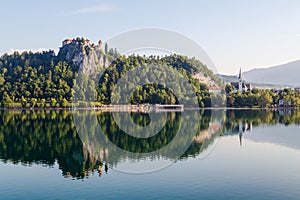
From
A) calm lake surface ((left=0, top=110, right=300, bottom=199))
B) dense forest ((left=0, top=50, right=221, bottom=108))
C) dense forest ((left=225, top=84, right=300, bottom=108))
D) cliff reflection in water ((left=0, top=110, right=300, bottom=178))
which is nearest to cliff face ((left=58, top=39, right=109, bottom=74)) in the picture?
dense forest ((left=0, top=50, right=221, bottom=108))

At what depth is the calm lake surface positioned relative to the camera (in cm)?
2589

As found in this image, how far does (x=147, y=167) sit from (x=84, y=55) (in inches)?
5829

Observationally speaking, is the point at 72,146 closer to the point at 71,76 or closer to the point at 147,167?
the point at 147,167

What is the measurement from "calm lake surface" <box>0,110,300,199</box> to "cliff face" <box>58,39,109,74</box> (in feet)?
395

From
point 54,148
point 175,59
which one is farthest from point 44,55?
point 54,148

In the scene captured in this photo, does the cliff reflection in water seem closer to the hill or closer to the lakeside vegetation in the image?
the lakeside vegetation

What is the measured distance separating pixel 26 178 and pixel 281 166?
21595mm

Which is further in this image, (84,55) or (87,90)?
(84,55)

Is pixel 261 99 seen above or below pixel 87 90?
below

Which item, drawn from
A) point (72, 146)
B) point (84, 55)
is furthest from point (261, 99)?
point (72, 146)

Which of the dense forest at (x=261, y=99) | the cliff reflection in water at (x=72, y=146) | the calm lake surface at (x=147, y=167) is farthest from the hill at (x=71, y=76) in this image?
the calm lake surface at (x=147, y=167)

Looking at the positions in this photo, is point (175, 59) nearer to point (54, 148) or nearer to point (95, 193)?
point (54, 148)

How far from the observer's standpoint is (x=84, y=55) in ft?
580

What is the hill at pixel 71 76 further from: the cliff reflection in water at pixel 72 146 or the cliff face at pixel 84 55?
the cliff reflection in water at pixel 72 146
